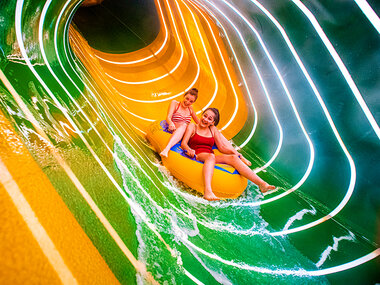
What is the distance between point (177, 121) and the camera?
9.43ft

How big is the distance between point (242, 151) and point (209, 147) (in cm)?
97

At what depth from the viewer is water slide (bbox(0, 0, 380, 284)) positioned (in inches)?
30.6

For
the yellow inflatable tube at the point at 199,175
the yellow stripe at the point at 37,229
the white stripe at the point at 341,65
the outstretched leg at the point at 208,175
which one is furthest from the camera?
the yellow inflatable tube at the point at 199,175

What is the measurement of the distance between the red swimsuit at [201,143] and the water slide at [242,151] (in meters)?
0.43

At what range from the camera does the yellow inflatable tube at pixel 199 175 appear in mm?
1975

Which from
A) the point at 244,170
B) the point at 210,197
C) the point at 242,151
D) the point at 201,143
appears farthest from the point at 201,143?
the point at 242,151

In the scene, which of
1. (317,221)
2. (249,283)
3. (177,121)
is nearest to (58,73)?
(177,121)

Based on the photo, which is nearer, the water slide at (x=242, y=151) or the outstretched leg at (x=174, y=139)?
the water slide at (x=242, y=151)

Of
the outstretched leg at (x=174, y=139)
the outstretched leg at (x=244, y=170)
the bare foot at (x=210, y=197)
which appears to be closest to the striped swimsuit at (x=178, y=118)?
the outstretched leg at (x=174, y=139)

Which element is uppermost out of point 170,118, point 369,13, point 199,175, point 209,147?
point 369,13

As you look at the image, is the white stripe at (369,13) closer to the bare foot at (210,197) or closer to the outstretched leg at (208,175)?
the outstretched leg at (208,175)

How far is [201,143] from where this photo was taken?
2311 millimetres

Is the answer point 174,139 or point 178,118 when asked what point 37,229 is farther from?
point 178,118

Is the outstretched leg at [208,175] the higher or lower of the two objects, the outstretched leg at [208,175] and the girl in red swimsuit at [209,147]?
the lower
